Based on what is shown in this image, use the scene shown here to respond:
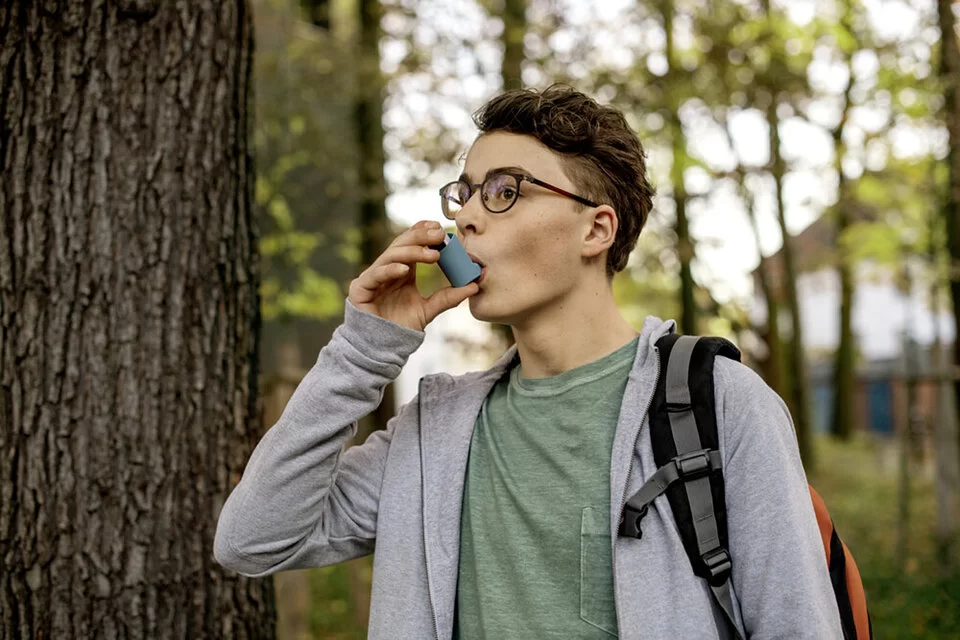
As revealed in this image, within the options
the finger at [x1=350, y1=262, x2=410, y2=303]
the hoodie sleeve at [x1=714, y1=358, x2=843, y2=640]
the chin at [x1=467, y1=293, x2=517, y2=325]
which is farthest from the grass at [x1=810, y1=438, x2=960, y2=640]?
the finger at [x1=350, y1=262, x2=410, y2=303]

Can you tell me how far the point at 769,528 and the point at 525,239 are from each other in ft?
2.84

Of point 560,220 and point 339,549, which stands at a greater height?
point 560,220

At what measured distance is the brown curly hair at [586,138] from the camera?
2.30 meters

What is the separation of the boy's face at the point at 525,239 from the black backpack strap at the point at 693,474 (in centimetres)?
37

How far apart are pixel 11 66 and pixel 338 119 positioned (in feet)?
38.4

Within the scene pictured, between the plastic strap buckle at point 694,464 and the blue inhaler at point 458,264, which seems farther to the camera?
the blue inhaler at point 458,264

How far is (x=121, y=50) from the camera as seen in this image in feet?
8.98

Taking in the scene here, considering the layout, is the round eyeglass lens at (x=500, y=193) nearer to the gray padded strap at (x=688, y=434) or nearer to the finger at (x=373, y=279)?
the finger at (x=373, y=279)

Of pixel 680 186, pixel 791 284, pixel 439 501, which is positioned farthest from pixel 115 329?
pixel 791 284

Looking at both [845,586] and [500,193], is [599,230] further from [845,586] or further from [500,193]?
[845,586]

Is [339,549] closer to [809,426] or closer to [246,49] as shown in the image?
[246,49]

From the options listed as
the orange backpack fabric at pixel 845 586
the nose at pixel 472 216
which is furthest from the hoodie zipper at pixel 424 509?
the orange backpack fabric at pixel 845 586

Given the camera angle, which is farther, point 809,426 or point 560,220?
point 809,426

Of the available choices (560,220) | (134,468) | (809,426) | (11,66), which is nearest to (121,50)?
(11,66)
